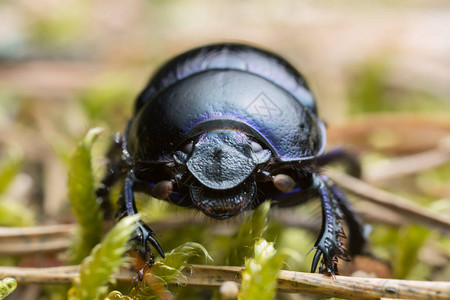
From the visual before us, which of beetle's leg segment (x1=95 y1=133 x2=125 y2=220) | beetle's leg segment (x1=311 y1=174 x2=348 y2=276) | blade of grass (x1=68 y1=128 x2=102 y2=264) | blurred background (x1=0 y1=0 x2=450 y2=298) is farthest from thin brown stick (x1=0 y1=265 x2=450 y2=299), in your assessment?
blurred background (x1=0 y1=0 x2=450 y2=298)

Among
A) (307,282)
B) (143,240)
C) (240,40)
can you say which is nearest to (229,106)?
(143,240)

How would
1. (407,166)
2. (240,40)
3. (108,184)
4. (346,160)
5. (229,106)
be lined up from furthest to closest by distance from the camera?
(240,40)
(407,166)
(346,160)
(108,184)
(229,106)

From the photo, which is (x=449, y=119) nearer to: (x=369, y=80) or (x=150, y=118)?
(x=369, y=80)

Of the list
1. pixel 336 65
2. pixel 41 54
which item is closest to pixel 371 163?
pixel 336 65

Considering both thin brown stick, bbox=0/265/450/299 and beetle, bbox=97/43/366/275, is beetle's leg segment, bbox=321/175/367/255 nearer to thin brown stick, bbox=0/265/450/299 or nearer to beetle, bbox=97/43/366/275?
beetle, bbox=97/43/366/275

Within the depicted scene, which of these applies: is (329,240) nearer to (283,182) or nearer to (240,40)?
(283,182)

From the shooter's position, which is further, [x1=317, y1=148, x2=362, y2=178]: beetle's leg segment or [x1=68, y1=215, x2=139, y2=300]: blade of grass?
[x1=317, y1=148, x2=362, y2=178]: beetle's leg segment

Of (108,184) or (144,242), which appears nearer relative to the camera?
(144,242)

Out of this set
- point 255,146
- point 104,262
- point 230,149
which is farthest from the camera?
point 255,146
